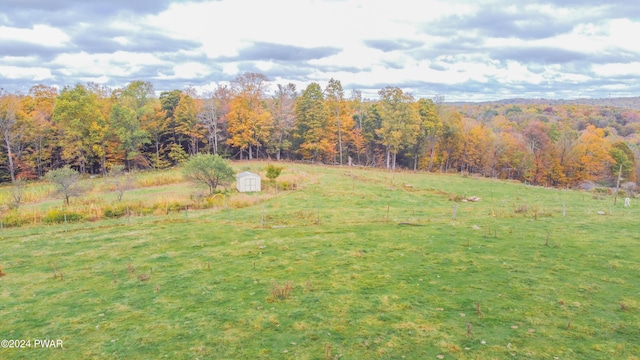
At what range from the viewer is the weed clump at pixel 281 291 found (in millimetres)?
10211

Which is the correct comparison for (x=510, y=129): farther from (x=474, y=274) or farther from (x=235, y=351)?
(x=235, y=351)

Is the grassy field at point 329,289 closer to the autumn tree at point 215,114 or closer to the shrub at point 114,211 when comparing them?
the shrub at point 114,211

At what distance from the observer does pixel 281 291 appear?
33.9ft

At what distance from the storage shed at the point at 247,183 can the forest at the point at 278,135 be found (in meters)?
24.6

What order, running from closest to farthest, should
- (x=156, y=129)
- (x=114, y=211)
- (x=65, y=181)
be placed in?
1. (x=114, y=211)
2. (x=65, y=181)
3. (x=156, y=129)

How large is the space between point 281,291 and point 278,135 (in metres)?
51.4

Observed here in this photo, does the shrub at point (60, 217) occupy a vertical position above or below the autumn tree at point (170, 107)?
below

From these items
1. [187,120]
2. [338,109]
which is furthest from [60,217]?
[338,109]

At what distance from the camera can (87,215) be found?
76.7 ft

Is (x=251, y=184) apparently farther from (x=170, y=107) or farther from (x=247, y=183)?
(x=170, y=107)

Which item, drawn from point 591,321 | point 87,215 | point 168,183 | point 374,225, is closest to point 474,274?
point 591,321

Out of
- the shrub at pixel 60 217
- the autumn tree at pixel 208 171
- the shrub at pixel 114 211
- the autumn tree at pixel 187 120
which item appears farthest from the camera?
the autumn tree at pixel 187 120

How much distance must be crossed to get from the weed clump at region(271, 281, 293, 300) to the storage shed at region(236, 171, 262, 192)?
22462mm

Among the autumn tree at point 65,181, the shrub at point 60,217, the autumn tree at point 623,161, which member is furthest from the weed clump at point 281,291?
the autumn tree at point 623,161
